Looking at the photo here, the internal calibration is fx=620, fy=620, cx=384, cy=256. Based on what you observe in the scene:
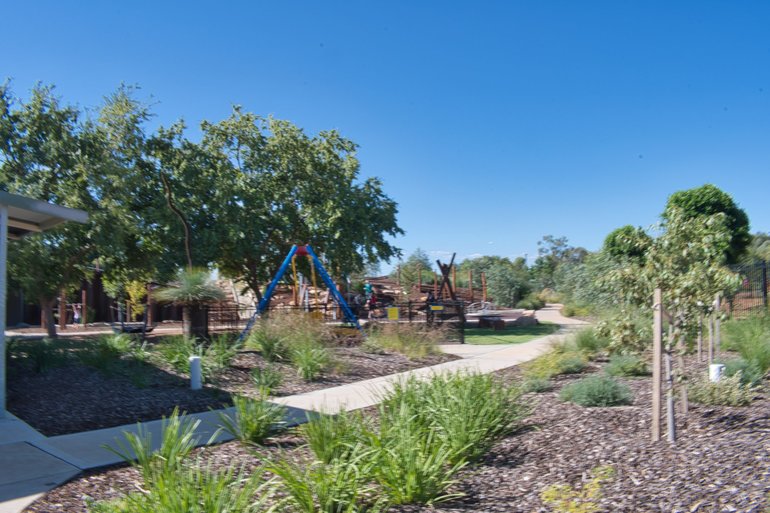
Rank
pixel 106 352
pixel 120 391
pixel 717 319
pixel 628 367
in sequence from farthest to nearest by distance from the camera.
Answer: pixel 106 352
pixel 628 367
pixel 120 391
pixel 717 319

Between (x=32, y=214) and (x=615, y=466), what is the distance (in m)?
8.40

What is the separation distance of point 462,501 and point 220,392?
17.8ft

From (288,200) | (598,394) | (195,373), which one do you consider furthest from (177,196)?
(598,394)

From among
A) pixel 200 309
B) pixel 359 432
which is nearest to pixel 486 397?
pixel 359 432

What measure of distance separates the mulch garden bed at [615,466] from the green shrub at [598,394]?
1.57 ft

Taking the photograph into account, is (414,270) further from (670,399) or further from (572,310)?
(670,399)

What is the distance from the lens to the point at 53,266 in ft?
56.5

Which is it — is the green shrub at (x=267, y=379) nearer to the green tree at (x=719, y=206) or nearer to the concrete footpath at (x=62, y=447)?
the concrete footpath at (x=62, y=447)

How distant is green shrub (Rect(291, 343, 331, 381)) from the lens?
33.9ft

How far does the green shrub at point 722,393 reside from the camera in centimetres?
672

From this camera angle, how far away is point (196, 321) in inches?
489

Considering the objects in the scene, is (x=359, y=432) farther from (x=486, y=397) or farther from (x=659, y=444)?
(x=659, y=444)

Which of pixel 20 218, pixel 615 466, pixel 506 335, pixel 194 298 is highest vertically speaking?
pixel 20 218

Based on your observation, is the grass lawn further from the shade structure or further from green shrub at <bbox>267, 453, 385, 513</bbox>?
green shrub at <bbox>267, 453, 385, 513</bbox>
